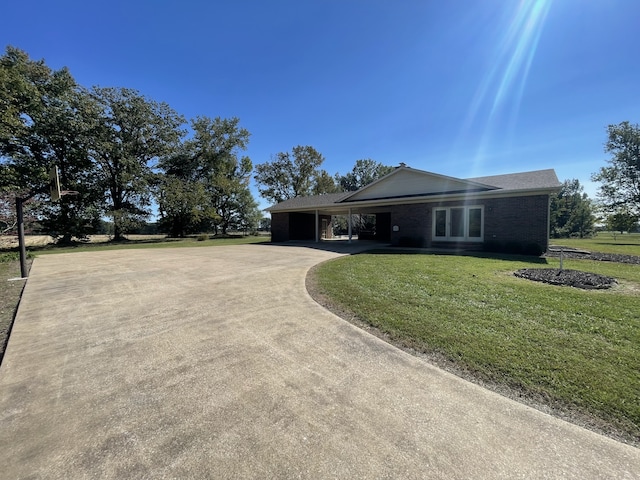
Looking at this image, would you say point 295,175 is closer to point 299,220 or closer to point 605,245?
point 299,220

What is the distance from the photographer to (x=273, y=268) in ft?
28.9

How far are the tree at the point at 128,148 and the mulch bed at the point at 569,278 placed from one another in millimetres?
30262

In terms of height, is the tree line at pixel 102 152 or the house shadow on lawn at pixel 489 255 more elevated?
the tree line at pixel 102 152

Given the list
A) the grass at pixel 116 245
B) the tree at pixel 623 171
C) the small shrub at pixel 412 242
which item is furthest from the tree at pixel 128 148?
the tree at pixel 623 171

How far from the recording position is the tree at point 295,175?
4275 cm

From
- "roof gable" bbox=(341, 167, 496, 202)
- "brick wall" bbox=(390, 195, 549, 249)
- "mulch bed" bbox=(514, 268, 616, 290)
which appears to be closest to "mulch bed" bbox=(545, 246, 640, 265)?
"brick wall" bbox=(390, 195, 549, 249)

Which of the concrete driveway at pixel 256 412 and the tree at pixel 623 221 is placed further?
the tree at pixel 623 221

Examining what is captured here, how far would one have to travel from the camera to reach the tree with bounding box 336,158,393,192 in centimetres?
5152

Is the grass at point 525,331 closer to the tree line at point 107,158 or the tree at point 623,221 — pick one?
the tree line at point 107,158

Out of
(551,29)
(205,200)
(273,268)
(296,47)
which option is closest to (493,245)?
(551,29)

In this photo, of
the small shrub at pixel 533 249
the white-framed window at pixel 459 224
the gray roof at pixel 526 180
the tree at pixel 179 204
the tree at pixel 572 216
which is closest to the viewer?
the small shrub at pixel 533 249

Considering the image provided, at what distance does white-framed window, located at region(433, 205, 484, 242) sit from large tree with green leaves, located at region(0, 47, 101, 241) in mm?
24836

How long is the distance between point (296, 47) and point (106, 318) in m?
12.1

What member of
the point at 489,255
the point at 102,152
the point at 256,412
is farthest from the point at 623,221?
the point at 102,152
